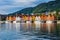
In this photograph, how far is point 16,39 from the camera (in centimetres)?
1279

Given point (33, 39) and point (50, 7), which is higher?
point (50, 7)

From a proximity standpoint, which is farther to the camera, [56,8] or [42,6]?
[56,8]

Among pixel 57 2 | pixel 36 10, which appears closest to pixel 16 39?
pixel 36 10

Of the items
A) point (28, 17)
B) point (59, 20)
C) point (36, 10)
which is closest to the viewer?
point (59, 20)

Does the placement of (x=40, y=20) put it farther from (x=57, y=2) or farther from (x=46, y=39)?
(x=46, y=39)

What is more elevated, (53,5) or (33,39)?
(53,5)

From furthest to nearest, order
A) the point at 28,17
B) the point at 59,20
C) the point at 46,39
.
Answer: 1. the point at 28,17
2. the point at 59,20
3. the point at 46,39

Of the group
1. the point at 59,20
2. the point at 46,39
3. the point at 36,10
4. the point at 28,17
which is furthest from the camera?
the point at 28,17

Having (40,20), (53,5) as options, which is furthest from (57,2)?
(40,20)

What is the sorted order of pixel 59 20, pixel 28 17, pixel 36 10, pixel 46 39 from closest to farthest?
pixel 46 39, pixel 59 20, pixel 36 10, pixel 28 17

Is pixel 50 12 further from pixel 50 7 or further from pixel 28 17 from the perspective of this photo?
pixel 28 17

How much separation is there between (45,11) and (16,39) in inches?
1166

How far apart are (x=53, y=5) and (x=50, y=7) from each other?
1.95ft

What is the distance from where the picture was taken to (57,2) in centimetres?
4291
